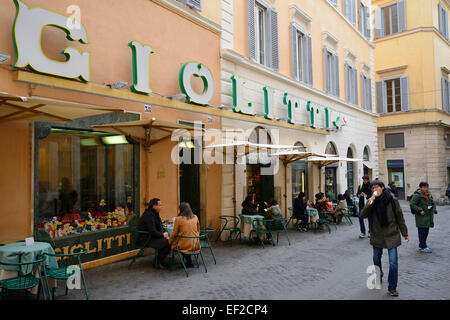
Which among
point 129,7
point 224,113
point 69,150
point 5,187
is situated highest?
point 129,7

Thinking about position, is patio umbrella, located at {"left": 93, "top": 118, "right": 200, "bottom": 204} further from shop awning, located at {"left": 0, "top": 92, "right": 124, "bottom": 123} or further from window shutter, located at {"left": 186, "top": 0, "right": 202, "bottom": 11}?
window shutter, located at {"left": 186, "top": 0, "right": 202, "bottom": 11}

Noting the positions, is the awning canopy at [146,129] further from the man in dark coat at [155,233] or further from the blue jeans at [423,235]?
the blue jeans at [423,235]

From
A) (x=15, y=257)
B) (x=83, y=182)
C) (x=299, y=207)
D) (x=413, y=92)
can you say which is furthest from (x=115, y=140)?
(x=413, y=92)

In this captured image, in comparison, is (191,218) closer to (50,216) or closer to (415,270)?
(50,216)

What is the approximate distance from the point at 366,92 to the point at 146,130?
55.4 feet

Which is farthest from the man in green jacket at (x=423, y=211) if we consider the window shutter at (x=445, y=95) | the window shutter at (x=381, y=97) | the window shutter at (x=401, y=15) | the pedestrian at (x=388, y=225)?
the window shutter at (x=401, y=15)

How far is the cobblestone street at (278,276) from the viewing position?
5.10 meters

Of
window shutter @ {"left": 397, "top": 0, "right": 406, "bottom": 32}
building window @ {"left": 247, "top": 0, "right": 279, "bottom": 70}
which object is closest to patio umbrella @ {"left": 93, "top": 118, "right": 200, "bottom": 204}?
building window @ {"left": 247, "top": 0, "right": 279, "bottom": 70}

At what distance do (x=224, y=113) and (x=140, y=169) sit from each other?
3222 mm

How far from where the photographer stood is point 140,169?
7562 mm

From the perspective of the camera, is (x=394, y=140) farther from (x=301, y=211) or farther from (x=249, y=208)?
(x=249, y=208)

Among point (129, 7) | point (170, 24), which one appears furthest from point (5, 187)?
point (170, 24)

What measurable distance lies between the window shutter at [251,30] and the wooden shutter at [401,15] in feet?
59.2

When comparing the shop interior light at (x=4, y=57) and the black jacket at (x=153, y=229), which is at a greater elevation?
the shop interior light at (x=4, y=57)
